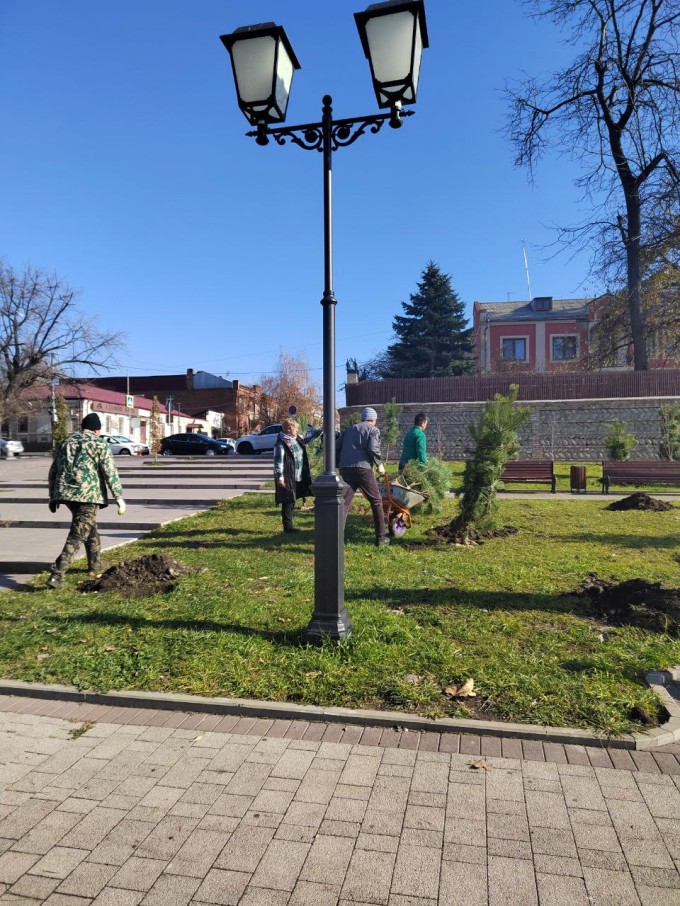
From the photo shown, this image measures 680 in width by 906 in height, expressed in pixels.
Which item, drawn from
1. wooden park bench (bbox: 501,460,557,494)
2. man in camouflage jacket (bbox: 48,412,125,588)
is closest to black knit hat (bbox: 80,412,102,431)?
man in camouflage jacket (bbox: 48,412,125,588)

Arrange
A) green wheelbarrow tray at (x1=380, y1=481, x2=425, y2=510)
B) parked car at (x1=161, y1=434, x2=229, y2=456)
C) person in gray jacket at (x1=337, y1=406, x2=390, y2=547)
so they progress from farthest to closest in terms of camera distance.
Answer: parked car at (x1=161, y1=434, x2=229, y2=456), green wheelbarrow tray at (x1=380, y1=481, x2=425, y2=510), person in gray jacket at (x1=337, y1=406, x2=390, y2=547)

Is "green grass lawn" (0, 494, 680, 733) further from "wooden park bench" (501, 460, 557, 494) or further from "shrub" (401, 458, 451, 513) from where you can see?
"wooden park bench" (501, 460, 557, 494)

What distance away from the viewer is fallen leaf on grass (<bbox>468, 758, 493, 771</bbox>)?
307 cm

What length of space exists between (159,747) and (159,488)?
47.3 feet

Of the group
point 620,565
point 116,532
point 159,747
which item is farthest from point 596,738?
point 116,532

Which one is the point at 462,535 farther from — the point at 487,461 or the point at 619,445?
the point at 619,445

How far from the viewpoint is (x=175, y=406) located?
72938 millimetres

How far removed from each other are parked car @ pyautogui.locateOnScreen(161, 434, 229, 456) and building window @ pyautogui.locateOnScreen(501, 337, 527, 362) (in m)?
26.8

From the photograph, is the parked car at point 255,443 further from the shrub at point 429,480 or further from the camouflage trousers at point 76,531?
the camouflage trousers at point 76,531

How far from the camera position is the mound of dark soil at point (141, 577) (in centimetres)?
636

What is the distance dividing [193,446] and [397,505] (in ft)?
107

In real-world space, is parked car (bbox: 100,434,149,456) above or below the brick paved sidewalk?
above

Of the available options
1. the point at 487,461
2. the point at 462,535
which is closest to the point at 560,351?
the point at 487,461

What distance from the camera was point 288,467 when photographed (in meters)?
9.17
